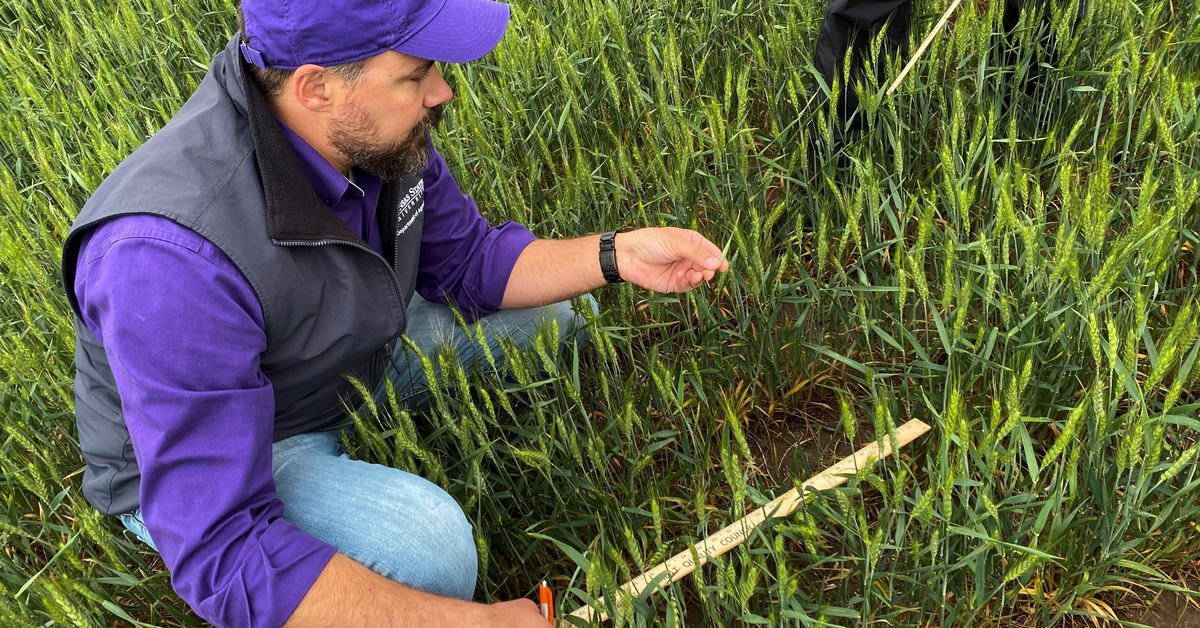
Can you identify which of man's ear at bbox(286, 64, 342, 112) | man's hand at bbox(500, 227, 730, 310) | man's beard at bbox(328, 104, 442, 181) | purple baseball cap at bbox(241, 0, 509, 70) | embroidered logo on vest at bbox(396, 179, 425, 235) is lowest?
man's hand at bbox(500, 227, 730, 310)

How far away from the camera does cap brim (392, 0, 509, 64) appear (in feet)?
4.83

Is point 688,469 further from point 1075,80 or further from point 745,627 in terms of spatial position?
point 1075,80

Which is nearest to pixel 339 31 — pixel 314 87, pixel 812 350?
pixel 314 87

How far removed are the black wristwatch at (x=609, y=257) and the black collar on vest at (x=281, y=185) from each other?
0.55 m

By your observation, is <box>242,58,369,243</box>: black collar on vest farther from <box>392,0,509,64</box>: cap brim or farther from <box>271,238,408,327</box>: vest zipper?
<box>392,0,509,64</box>: cap brim

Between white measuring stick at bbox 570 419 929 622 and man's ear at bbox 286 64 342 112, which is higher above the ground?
man's ear at bbox 286 64 342 112

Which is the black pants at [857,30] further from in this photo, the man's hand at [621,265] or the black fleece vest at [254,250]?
the black fleece vest at [254,250]

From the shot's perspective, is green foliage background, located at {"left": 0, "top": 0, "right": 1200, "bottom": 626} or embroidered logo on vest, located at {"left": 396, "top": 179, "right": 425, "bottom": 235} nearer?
green foliage background, located at {"left": 0, "top": 0, "right": 1200, "bottom": 626}

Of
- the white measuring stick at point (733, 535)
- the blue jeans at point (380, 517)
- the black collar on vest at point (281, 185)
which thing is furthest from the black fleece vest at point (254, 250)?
the white measuring stick at point (733, 535)

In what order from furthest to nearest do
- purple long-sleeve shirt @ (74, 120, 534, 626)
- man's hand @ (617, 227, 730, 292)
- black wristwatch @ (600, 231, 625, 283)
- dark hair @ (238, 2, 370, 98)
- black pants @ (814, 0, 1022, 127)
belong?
black pants @ (814, 0, 1022, 127), black wristwatch @ (600, 231, 625, 283), man's hand @ (617, 227, 730, 292), dark hair @ (238, 2, 370, 98), purple long-sleeve shirt @ (74, 120, 534, 626)

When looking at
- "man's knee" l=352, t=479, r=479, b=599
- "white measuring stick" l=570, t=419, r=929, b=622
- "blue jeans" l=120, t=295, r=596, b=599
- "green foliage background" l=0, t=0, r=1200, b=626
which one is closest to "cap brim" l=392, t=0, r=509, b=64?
"green foliage background" l=0, t=0, r=1200, b=626

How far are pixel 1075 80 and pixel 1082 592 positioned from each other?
51.1 inches

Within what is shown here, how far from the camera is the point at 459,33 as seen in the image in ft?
5.06

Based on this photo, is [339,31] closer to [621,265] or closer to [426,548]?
[621,265]
